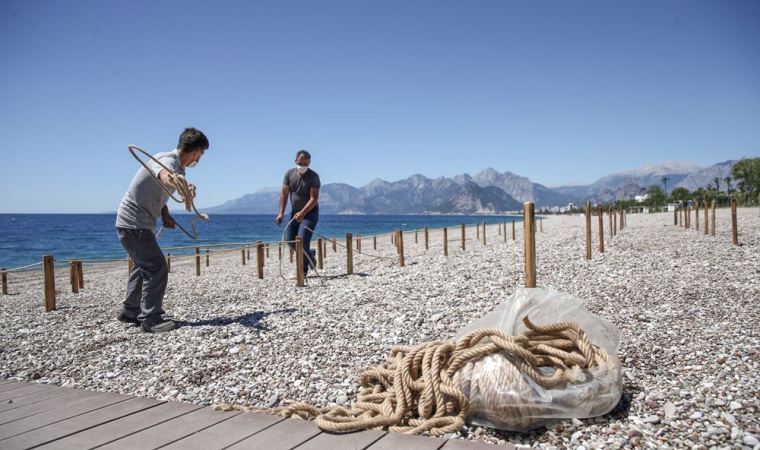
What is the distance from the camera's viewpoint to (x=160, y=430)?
2.50 m

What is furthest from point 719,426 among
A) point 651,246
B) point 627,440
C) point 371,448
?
point 651,246

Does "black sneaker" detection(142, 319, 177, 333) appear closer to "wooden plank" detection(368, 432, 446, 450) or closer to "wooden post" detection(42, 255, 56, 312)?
"wooden post" detection(42, 255, 56, 312)

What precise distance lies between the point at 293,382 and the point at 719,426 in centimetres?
279

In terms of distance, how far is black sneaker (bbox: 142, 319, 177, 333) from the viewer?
207 inches

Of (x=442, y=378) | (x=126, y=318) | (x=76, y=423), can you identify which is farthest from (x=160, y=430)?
(x=126, y=318)

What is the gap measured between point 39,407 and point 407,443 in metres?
2.37

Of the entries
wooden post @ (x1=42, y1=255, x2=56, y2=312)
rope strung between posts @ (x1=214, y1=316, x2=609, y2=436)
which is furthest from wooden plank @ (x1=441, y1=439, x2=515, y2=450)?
wooden post @ (x1=42, y1=255, x2=56, y2=312)

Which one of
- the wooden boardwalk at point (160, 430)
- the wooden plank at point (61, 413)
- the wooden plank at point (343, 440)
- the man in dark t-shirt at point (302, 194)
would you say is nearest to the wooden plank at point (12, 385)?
the wooden boardwalk at point (160, 430)

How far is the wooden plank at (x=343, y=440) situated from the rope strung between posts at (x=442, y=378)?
0.05 meters

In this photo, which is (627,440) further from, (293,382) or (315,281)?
(315,281)

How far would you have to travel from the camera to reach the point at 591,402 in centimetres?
269

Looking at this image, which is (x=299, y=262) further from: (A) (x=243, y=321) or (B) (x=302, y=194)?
(A) (x=243, y=321)

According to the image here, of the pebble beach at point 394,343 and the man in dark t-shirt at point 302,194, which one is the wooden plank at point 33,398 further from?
the man in dark t-shirt at point 302,194

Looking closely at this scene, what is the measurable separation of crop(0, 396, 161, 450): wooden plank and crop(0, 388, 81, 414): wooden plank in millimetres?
529
